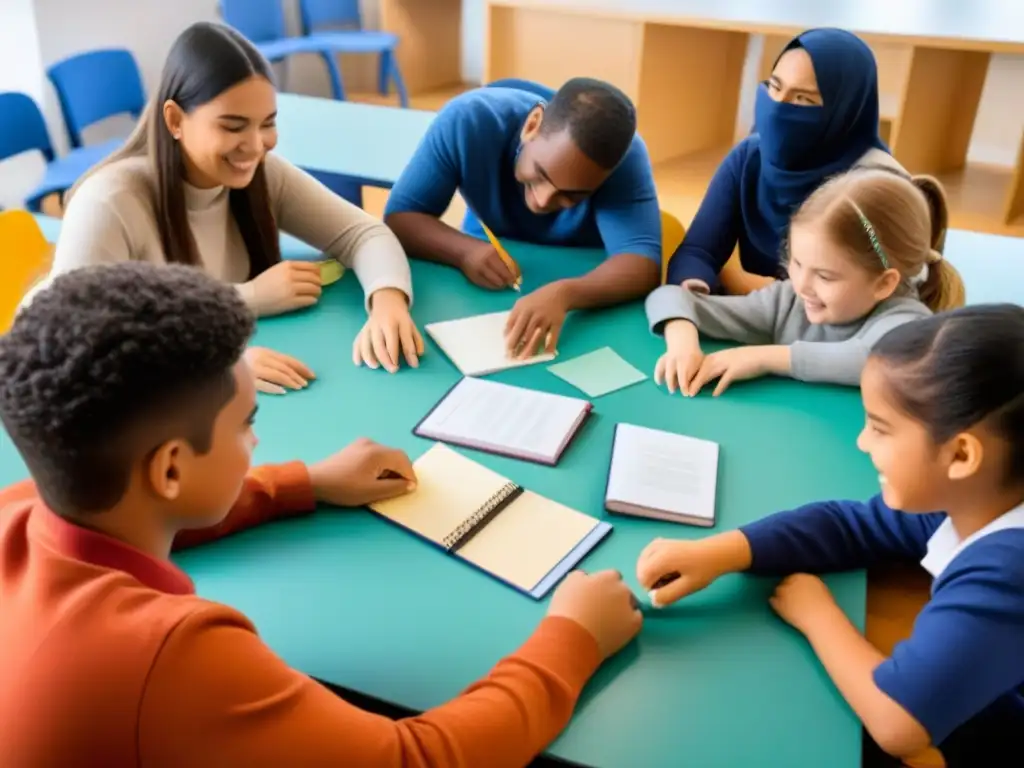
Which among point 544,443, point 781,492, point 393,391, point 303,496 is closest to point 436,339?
point 393,391

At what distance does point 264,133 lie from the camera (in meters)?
1.59

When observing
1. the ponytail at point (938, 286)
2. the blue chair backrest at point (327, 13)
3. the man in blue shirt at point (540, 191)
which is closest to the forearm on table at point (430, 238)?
the man in blue shirt at point (540, 191)

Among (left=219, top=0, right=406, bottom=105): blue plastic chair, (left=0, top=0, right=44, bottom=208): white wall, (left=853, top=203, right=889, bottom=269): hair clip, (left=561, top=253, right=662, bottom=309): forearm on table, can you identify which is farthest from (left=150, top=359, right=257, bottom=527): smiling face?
(left=219, top=0, right=406, bottom=105): blue plastic chair

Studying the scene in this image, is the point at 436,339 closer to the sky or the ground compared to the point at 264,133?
closer to the ground

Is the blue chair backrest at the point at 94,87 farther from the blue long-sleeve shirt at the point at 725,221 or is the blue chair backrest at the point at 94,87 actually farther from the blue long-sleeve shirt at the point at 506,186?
the blue long-sleeve shirt at the point at 725,221

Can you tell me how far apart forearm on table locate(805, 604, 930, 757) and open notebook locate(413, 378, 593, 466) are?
1.40 feet

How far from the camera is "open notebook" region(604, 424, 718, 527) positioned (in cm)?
117

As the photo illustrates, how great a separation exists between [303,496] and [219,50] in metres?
0.81

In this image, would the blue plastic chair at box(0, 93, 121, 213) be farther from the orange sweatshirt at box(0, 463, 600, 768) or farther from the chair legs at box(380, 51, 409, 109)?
the orange sweatshirt at box(0, 463, 600, 768)

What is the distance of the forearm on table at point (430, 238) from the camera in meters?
1.85

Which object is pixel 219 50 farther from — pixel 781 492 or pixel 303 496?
pixel 781 492

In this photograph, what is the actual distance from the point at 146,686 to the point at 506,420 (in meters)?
0.74

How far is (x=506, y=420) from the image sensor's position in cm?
134

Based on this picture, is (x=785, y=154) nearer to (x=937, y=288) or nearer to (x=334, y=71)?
(x=937, y=288)
